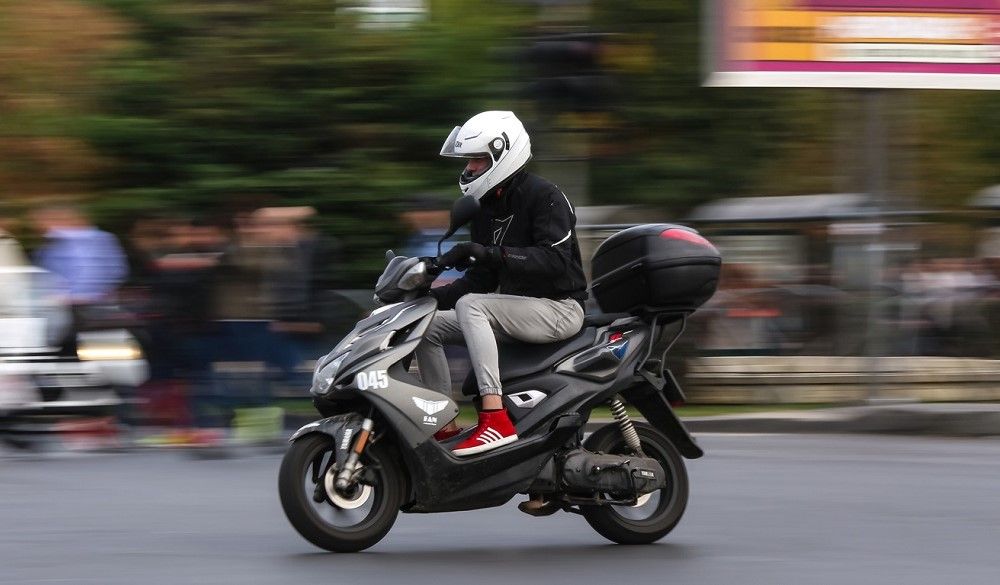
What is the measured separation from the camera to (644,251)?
738cm

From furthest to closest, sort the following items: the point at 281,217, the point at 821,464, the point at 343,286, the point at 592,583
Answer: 1. the point at 343,286
2. the point at 281,217
3. the point at 821,464
4. the point at 592,583

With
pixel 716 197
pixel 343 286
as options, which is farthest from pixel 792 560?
pixel 716 197

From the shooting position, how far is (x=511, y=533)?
780 centimetres

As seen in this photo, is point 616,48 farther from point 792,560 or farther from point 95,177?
point 792,560

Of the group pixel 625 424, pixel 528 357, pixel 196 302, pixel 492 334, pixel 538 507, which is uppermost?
pixel 492 334

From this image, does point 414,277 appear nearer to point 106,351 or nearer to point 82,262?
point 106,351

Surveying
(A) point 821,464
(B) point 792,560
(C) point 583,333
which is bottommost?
(A) point 821,464

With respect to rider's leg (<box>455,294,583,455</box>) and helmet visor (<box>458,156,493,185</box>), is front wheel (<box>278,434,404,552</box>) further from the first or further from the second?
helmet visor (<box>458,156,493,185</box>)

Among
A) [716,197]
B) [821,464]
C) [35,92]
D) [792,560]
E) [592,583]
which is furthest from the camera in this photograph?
[35,92]

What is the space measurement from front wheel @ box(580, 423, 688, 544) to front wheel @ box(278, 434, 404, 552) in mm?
911

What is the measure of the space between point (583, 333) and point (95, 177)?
1083 centimetres

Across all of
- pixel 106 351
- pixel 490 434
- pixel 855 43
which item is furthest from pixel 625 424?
pixel 855 43

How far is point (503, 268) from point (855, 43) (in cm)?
729

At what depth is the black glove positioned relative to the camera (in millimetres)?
6906
